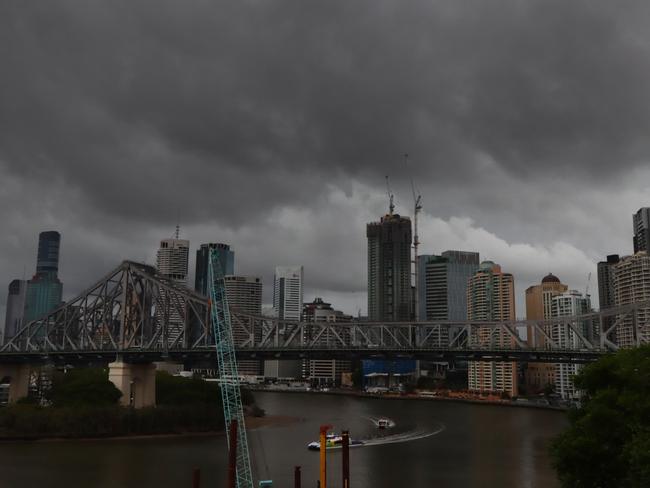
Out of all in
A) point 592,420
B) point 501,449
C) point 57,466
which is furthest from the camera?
point 501,449

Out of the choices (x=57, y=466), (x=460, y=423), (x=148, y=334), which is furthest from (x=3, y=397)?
(x=460, y=423)

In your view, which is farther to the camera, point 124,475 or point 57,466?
point 57,466

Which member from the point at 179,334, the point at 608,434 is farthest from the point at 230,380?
the point at 179,334

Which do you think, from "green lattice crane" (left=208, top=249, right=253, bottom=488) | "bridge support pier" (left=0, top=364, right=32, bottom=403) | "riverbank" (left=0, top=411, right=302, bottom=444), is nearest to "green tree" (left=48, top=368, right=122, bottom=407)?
"riverbank" (left=0, top=411, right=302, bottom=444)

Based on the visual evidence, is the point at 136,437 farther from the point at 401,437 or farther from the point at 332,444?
the point at 401,437

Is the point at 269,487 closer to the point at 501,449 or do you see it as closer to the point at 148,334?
the point at 501,449

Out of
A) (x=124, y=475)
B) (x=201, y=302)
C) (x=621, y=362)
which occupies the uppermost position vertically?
(x=201, y=302)

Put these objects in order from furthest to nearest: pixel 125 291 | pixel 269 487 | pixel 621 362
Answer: pixel 125 291 → pixel 269 487 → pixel 621 362
